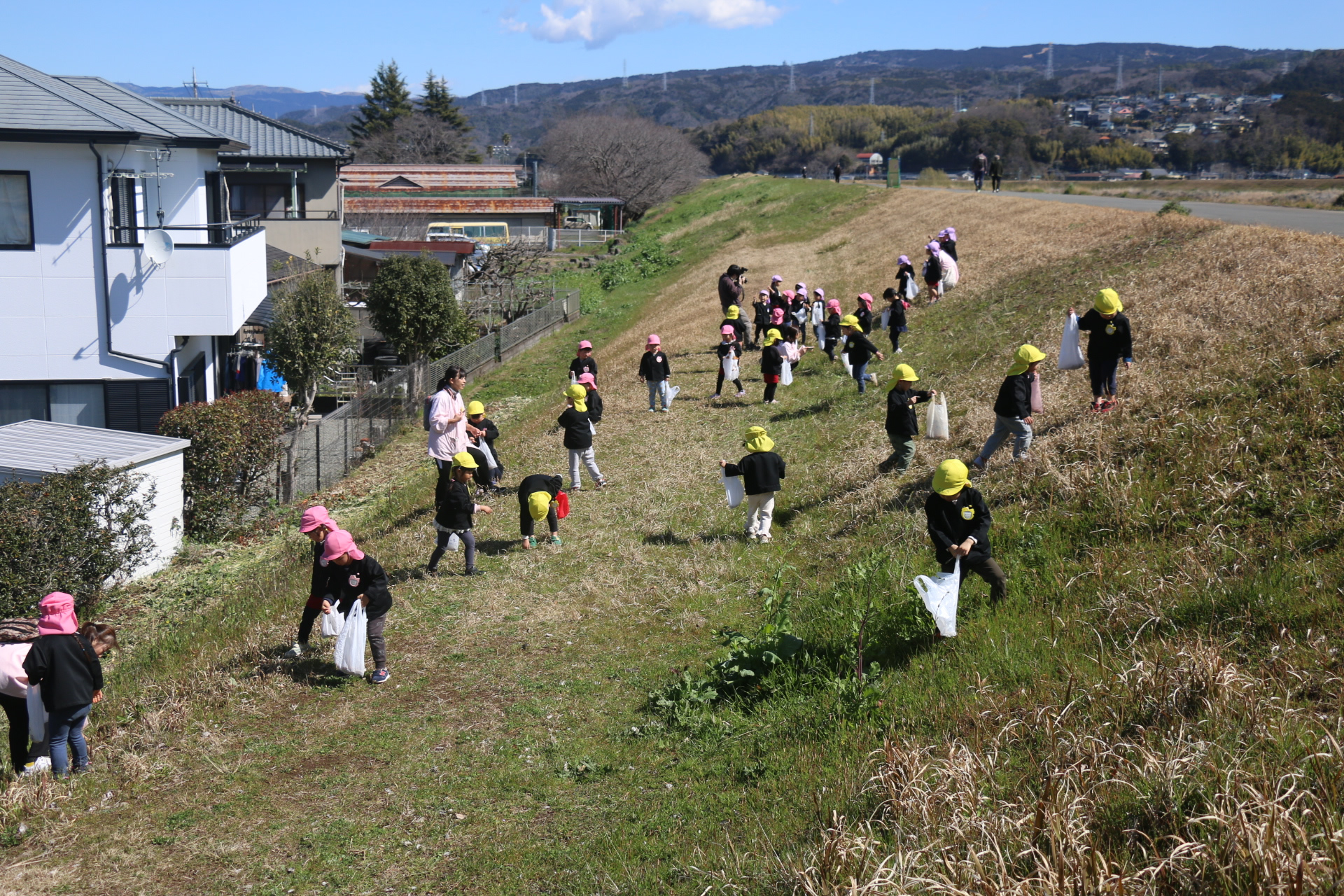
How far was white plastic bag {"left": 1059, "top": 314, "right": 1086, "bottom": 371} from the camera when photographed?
11.9 meters

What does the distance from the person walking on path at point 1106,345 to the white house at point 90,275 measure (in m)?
14.0

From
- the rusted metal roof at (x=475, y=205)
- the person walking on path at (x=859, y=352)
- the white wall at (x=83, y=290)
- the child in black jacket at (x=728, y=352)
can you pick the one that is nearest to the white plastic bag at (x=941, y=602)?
the person walking on path at (x=859, y=352)

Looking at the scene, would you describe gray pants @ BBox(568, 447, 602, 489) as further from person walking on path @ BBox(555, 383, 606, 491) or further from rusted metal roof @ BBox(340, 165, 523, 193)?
rusted metal roof @ BBox(340, 165, 523, 193)

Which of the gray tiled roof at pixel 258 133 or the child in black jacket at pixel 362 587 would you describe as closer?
the child in black jacket at pixel 362 587

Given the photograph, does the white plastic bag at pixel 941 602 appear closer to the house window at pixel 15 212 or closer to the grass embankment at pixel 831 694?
the grass embankment at pixel 831 694

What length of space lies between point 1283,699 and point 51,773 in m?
8.33

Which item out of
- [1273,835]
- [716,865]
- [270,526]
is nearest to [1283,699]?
[1273,835]

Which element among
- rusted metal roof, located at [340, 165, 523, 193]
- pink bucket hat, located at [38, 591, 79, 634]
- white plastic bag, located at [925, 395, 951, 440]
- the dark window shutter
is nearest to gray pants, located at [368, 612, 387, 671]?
pink bucket hat, located at [38, 591, 79, 634]

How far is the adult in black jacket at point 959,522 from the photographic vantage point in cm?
757

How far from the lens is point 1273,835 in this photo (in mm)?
4230

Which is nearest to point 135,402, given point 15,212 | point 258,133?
point 15,212

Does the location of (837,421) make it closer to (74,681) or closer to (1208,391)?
(1208,391)

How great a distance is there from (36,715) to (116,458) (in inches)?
286

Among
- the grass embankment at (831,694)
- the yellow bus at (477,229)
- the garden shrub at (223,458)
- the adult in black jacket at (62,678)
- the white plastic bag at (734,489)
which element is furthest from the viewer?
the yellow bus at (477,229)
